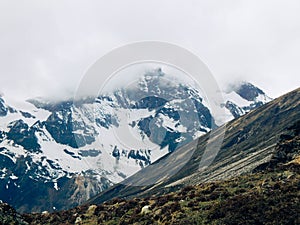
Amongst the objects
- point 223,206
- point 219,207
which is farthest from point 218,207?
point 223,206

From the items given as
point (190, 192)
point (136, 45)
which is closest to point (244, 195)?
point (190, 192)

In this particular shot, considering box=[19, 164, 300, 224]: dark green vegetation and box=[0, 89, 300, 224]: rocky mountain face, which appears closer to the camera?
box=[19, 164, 300, 224]: dark green vegetation

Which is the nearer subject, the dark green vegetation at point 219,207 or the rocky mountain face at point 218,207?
the dark green vegetation at point 219,207

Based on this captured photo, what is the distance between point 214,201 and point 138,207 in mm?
12522

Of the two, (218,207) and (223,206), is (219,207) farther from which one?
(223,206)

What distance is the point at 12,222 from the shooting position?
50.2 meters

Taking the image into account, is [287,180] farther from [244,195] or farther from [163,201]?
[163,201]

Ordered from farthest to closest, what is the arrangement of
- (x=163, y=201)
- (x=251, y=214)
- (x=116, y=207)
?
(x=116, y=207)
(x=163, y=201)
(x=251, y=214)

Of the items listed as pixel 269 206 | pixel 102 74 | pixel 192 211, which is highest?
pixel 102 74

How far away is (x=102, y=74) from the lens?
74125 millimetres

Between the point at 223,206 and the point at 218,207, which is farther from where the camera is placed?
the point at 218,207

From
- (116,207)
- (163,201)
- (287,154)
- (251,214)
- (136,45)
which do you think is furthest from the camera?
(136,45)

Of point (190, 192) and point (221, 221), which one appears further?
point (190, 192)

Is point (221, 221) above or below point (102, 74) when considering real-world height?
below
